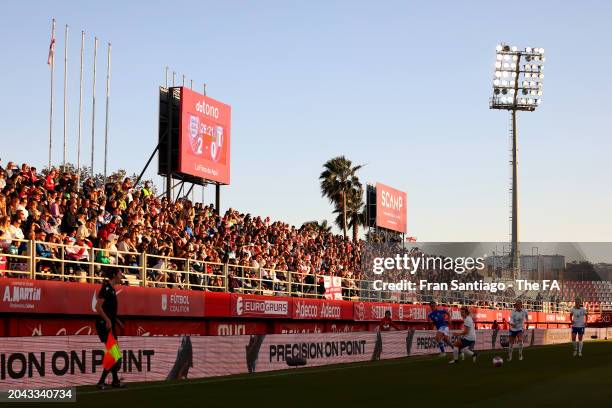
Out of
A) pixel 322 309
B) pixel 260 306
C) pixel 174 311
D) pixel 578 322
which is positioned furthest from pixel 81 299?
pixel 578 322

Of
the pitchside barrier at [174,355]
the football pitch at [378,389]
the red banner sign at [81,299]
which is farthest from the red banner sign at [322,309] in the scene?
the football pitch at [378,389]

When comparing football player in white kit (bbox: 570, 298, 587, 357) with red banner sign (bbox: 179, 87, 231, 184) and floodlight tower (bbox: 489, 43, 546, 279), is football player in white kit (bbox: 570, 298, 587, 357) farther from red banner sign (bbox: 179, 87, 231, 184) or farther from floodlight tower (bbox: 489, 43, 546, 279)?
floodlight tower (bbox: 489, 43, 546, 279)

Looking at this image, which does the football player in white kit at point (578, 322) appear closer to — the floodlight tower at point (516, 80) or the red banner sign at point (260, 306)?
the red banner sign at point (260, 306)

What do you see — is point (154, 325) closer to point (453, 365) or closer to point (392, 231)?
point (453, 365)

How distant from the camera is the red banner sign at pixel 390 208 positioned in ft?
263

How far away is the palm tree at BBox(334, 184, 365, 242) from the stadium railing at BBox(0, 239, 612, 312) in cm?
4413

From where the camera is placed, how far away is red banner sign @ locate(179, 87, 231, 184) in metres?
47.2

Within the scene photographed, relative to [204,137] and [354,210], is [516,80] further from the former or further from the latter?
[204,137]

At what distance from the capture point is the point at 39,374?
1870 centimetres

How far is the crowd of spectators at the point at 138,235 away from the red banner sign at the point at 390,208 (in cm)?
3175

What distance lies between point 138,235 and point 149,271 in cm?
131

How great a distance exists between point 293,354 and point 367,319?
63.9 feet

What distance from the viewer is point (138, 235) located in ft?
99.8

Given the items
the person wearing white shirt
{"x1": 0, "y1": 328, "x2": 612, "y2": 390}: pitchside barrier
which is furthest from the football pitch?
the person wearing white shirt
